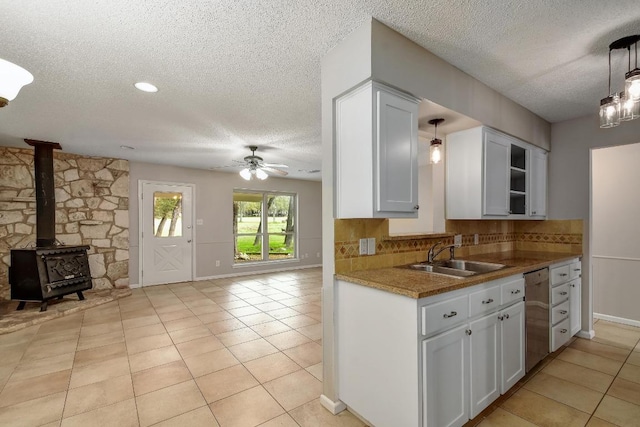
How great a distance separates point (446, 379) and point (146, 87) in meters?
3.13

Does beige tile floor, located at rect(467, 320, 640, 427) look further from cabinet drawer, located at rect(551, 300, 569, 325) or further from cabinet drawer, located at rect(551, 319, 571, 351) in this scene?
cabinet drawer, located at rect(551, 300, 569, 325)

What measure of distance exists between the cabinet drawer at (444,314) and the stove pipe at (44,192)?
524 centimetres

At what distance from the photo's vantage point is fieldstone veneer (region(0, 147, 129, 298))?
4523 mm

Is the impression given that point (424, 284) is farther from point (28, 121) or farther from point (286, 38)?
point (28, 121)

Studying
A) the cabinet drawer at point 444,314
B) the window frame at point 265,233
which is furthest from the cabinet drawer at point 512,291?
the window frame at point 265,233

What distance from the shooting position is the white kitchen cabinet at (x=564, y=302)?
2.64m

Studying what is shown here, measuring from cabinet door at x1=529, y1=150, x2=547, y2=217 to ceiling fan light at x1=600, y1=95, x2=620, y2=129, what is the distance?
1.31m

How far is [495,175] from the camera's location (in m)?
2.77

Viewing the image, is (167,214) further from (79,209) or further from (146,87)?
(146,87)

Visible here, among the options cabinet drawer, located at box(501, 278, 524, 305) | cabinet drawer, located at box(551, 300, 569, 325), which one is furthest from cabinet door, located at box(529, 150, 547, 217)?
cabinet drawer, located at box(501, 278, 524, 305)

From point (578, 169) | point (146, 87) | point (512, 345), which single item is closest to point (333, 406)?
point (512, 345)

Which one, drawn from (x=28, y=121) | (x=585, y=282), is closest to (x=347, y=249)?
(x=585, y=282)

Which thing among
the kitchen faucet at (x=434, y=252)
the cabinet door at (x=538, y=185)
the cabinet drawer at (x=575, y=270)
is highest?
the cabinet door at (x=538, y=185)

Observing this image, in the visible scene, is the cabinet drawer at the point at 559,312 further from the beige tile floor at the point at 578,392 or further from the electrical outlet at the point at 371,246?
the electrical outlet at the point at 371,246
